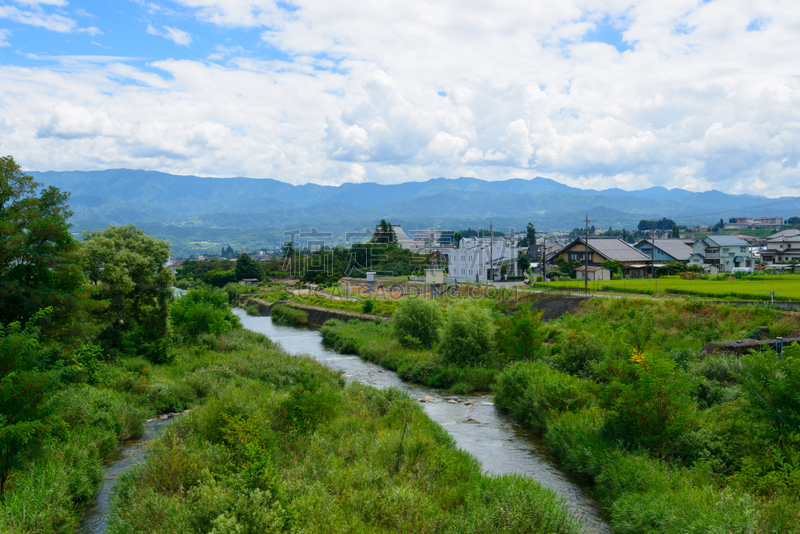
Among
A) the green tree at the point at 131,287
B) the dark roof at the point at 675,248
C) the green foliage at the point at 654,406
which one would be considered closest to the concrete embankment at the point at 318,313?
the green tree at the point at 131,287

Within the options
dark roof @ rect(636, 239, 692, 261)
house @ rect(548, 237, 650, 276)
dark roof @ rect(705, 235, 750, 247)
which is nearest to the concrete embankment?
house @ rect(548, 237, 650, 276)

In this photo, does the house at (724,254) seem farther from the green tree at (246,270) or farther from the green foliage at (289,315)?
the green tree at (246,270)

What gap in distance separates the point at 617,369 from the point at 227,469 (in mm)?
11914

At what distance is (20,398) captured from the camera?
1052cm

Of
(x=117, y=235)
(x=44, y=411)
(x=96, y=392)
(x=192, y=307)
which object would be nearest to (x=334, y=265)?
(x=192, y=307)

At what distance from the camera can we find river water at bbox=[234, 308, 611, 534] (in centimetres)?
1284

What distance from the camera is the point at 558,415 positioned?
17578 millimetres

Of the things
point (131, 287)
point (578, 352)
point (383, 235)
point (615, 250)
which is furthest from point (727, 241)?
point (131, 287)

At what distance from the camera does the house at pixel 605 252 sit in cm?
6744

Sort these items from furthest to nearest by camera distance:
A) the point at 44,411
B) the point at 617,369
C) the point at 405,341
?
1. the point at 405,341
2. the point at 617,369
3. the point at 44,411

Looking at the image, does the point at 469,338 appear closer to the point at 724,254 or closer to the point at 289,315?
the point at 289,315

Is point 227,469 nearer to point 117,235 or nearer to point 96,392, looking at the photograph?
point 96,392

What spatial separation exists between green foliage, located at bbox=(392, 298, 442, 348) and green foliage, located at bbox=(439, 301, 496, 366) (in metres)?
6.37

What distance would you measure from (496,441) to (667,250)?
2877 inches
